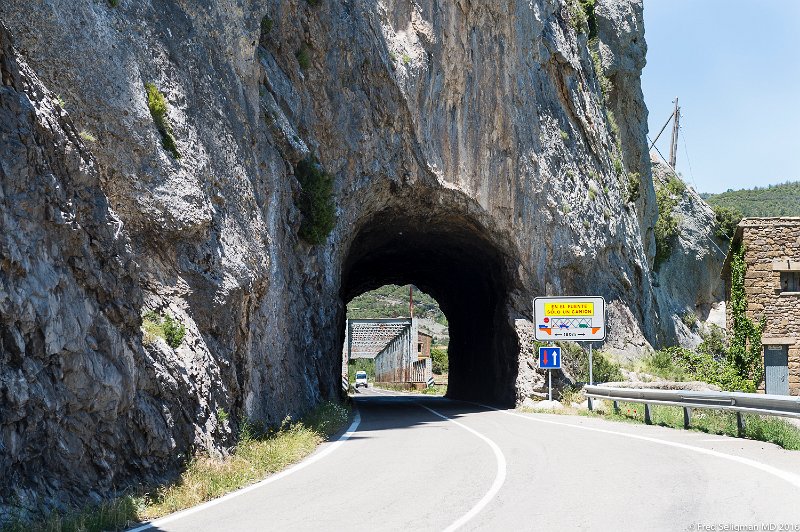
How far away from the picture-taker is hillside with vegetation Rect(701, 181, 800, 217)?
96.2 meters

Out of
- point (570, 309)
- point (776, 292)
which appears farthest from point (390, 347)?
point (776, 292)

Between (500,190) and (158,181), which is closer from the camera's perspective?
(158,181)

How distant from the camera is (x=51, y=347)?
8.28 meters

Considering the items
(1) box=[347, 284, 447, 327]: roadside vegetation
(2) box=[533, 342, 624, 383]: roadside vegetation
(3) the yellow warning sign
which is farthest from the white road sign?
(1) box=[347, 284, 447, 327]: roadside vegetation

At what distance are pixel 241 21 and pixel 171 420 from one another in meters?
9.87

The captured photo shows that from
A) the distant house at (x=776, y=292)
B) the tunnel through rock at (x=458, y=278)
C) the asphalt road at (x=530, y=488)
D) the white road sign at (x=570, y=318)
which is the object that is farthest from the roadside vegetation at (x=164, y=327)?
the distant house at (x=776, y=292)

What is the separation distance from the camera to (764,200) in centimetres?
10344

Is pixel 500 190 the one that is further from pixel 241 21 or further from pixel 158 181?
pixel 158 181


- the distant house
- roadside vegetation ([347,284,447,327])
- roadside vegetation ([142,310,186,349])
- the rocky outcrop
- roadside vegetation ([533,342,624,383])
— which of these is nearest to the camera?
roadside vegetation ([142,310,186,349])

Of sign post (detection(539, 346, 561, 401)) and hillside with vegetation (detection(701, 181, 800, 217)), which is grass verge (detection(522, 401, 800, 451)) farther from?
hillside with vegetation (detection(701, 181, 800, 217))

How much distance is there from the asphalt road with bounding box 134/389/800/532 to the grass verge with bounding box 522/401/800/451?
50 centimetres

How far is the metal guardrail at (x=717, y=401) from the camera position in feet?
41.7

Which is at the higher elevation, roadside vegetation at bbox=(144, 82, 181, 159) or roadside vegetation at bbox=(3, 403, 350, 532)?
roadside vegetation at bbox=(144, 82, 181, 159)

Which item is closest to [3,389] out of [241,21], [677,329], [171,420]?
[171,420]
